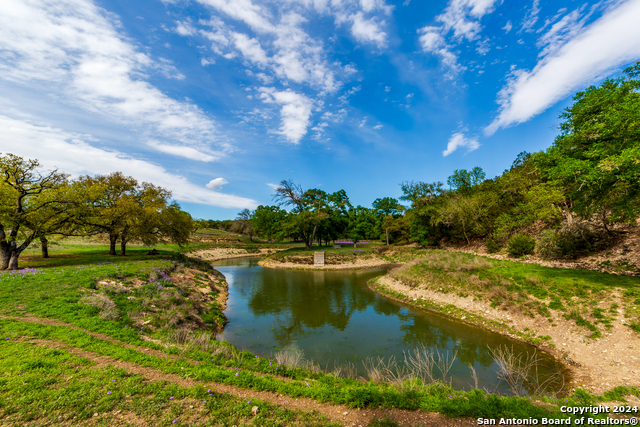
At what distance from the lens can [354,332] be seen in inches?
542

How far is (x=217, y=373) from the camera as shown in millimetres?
6379

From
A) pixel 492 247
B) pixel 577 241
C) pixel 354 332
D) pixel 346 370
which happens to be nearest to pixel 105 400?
pixel 346 370

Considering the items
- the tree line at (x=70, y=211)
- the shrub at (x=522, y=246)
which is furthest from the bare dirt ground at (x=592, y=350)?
the tree line at (x=70, y=211)

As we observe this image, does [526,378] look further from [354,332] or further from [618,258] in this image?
[618,258]

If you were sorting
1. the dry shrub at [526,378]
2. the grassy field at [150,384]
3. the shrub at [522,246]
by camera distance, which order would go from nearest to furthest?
the grassy field at [150,384] < the dry shrub at [526,378] < the shrub at [522,246]

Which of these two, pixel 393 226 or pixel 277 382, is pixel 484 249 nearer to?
pixel 393 226

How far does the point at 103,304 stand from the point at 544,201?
39.0 m

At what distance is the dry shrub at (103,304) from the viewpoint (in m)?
10.0

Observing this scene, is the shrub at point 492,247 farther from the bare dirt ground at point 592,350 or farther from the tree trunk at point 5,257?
the tree trunk at point 5,257

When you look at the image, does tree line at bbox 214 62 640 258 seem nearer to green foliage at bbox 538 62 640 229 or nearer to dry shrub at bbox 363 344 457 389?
green foliage at bbox 538 62 640 229

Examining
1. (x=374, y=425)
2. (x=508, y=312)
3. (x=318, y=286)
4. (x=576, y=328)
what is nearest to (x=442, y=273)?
(x=508, y=312)

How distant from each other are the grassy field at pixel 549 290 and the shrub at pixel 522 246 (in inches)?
388

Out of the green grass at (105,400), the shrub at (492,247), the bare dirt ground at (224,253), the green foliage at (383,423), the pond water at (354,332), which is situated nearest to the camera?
the green grass at (105,400)

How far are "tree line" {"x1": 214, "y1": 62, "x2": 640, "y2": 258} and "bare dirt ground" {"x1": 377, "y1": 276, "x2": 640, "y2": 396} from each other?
7.29 m
